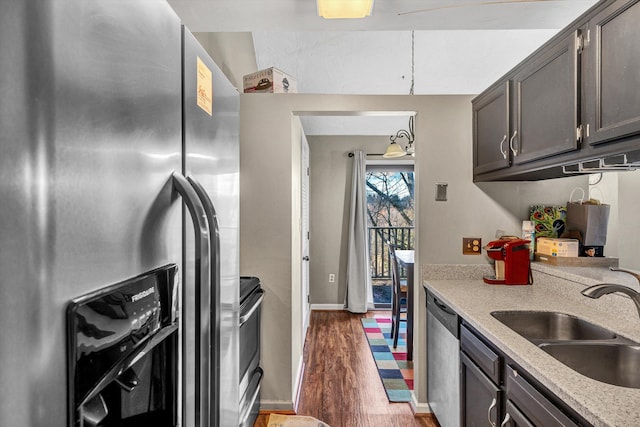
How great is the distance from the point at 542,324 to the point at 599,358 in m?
0.40

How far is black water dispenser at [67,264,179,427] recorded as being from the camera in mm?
431

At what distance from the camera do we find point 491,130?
2248mm

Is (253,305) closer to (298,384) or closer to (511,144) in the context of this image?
(298,384)

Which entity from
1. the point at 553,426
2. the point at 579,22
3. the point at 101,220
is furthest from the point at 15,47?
the point at 579,22

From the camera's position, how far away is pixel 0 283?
1.11 feet

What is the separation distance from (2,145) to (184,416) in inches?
22.7

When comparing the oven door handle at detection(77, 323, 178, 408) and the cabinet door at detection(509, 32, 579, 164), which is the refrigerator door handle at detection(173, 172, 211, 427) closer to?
the oven door handle at detection(77, 323, 178, 408)

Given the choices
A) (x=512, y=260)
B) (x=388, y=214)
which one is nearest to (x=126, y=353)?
(x=512, y=260)

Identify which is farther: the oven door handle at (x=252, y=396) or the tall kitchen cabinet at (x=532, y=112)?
the oven door handle at (x=252, y=396)

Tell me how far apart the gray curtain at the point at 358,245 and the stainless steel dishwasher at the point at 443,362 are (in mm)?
2446

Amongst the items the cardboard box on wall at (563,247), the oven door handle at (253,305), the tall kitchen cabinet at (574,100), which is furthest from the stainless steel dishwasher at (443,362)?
the oven door handle at (253,305)

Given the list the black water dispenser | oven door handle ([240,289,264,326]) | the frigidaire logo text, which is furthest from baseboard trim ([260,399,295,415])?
the frigidaire logo text

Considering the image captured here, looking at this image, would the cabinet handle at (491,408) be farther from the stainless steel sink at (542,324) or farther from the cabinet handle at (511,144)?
the cabinet handle at (511,144)

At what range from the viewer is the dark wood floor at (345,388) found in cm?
248
